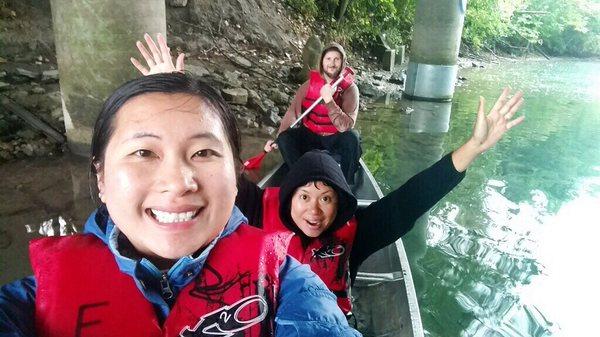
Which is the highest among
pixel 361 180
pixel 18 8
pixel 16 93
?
pixel 18 8

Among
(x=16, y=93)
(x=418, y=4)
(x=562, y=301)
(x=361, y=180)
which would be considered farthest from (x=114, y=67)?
(x=418, y=4)

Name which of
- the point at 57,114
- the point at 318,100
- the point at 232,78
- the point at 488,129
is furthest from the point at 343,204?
the point at 232,78

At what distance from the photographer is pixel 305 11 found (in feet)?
38.9

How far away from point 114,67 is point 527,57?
2501 centimetres

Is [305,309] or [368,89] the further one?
[368,89]

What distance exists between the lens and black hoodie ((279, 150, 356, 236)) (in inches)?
71.6

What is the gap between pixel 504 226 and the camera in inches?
181

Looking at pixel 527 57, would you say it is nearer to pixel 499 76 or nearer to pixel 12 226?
pixel 499 76

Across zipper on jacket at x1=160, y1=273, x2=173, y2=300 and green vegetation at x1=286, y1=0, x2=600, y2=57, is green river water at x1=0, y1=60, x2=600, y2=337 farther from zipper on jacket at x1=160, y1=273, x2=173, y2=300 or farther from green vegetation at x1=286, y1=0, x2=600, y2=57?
green vegetation at x1=286, y1=0, x2=600, y2=57

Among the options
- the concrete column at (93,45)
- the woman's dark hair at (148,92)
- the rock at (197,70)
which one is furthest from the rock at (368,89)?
the woman's dark hair at (148,92)

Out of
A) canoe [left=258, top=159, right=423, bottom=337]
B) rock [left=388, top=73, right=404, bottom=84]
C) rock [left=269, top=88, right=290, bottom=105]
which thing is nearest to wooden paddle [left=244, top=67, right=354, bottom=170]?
canoe [left=258, top=159, right=423, bottom=337]

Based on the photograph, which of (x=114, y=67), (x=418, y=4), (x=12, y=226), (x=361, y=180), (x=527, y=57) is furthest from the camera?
(x=527, y=57)

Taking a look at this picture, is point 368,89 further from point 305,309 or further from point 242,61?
point 305,309

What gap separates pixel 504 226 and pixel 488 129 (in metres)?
3.15
